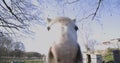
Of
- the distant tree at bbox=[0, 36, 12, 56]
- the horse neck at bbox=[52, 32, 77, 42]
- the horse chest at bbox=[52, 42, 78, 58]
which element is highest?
the distant tree at bbox=[0, 36, 12, 56]

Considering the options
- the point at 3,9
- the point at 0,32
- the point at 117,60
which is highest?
the point at 3,9

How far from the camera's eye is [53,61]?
6.84 ft

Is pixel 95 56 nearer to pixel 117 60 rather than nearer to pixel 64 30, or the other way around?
pixel 117 60

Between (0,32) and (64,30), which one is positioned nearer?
(64,30)

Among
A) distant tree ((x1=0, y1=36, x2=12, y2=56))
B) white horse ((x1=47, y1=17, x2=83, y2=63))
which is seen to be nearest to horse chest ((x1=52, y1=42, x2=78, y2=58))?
white horse ((x1=47, y1=17, x2=83, y2=63))

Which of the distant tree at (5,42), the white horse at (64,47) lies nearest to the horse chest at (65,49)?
the white horse at (64,47)

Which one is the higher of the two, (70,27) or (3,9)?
(3,9)

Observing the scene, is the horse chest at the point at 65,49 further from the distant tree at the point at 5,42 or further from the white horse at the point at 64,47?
the distant tree at the point at 5,42

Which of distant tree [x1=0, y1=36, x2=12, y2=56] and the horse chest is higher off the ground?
distant tree [x1=0, y1=36, x2=12, y2=56]

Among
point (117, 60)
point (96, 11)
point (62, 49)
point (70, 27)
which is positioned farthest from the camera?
point (96, 11)

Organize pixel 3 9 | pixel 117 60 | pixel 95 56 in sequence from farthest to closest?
pixel 95 56 → pixel 3 9 → pixel 117 60

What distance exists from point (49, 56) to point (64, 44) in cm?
24

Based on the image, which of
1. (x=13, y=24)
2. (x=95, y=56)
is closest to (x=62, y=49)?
(x=13, y=24)

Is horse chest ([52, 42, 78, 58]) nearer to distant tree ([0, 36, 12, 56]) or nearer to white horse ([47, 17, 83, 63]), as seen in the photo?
white horse ([47, 17, 83, 63])
